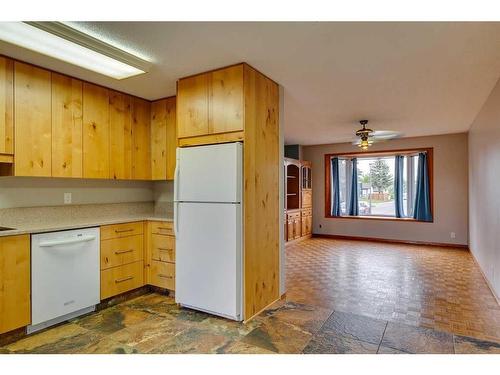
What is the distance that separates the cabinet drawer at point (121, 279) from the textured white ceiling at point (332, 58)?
1.93 meters

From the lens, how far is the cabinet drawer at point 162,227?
335cm

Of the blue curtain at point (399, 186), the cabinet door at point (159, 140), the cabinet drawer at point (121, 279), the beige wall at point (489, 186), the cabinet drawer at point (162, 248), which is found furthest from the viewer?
the blue curtain at point (399, 186)

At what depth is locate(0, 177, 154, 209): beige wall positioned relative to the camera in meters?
2.87

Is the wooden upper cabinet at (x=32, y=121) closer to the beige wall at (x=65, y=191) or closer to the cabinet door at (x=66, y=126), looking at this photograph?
the cabinet door at (x=66, y=126)

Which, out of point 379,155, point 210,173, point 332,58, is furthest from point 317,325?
point 379,155

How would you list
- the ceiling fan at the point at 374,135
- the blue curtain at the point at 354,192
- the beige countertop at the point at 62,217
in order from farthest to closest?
the blue curtain at the point at 354,192 < the ceiling fan at the point at 374,135 < the beige countertop at the point at 62,217

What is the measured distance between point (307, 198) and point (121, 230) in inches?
203

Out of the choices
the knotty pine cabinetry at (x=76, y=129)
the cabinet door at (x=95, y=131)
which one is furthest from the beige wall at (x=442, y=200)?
the cabinet door at (x=95, y=131)

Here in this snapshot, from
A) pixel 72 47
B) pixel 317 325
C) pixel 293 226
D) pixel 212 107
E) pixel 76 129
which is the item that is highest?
pixel 72 47

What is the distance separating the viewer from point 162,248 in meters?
3.41

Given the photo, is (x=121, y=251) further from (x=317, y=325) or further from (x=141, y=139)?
(x=317, y=325)

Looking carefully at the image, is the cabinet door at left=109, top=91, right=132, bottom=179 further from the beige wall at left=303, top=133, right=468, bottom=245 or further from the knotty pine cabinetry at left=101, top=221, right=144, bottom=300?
the beige wall at left=303, top=133, right=468, bottom=245
